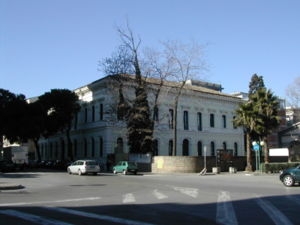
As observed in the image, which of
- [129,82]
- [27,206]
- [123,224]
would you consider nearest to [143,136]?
[129,82]

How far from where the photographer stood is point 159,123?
7044 cm

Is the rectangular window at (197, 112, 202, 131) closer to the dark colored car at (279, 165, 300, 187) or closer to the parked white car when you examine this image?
the parked white car

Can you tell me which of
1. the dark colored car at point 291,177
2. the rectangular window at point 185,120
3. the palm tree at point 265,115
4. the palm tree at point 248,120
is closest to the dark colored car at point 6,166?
the palm tree at point 248,120

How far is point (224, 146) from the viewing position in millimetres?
82688

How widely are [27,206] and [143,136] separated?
4404 cm

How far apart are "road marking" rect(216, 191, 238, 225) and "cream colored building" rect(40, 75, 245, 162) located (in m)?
42.0

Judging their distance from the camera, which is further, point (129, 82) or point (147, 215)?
point (129, 82)

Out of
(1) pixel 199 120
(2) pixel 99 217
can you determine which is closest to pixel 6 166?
(1) pixel 199 120

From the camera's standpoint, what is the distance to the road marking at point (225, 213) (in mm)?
12570

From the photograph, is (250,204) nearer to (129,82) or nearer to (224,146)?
(129,82)

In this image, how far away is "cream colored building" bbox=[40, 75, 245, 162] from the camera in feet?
217

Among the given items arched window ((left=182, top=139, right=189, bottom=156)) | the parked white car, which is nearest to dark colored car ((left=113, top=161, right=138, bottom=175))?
the parked white car

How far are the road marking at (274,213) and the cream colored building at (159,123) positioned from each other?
141 feet

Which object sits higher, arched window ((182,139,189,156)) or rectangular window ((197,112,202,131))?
rectangular window ((197,112,202,131))
